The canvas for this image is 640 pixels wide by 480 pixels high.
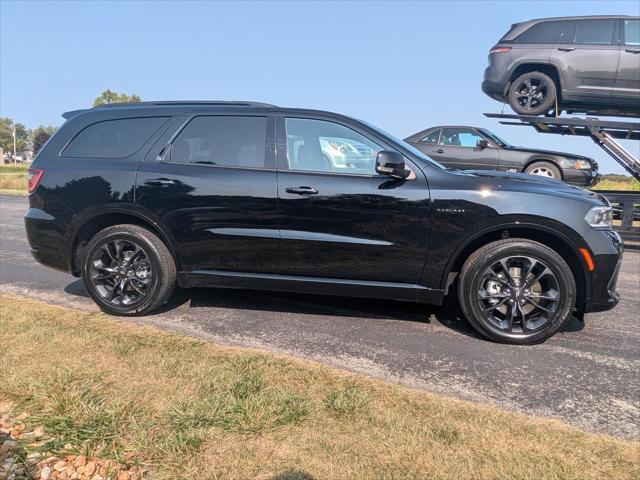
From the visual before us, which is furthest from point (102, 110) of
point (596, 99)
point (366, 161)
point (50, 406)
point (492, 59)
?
point (596, 99)

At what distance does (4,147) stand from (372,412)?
11693 centimetres

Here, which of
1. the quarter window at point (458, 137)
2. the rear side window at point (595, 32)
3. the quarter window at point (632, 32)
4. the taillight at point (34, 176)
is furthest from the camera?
the quarter window at point (458, 137)

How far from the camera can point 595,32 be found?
7.76 meters

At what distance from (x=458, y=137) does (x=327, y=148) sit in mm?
6592

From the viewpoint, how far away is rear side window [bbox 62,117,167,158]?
13.0 ft

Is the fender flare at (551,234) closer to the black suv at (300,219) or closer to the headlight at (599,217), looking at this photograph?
the black suv at (300,219)

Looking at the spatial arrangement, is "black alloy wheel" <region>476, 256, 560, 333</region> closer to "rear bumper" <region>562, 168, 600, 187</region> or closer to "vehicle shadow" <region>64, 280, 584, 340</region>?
"vehicle shadow" <region>64, 280, 584, 340</region>

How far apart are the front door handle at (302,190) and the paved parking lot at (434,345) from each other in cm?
115

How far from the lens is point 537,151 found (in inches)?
352

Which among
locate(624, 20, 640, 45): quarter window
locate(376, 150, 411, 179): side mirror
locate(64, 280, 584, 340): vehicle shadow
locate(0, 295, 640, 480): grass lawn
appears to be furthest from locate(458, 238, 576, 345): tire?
locate(624, 20, 640, 45): quarter window

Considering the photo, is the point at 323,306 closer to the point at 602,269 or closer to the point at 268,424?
the point at 268,424

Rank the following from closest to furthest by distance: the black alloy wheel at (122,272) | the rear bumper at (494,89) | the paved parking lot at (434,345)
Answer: the paved parking lot at (434,345) < the black alloy wheel at (122,272) < the rear bumper at (494,89)

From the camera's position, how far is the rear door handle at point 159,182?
3.75m

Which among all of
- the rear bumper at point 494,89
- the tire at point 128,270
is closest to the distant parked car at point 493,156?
the rear bumper at point 494,89
